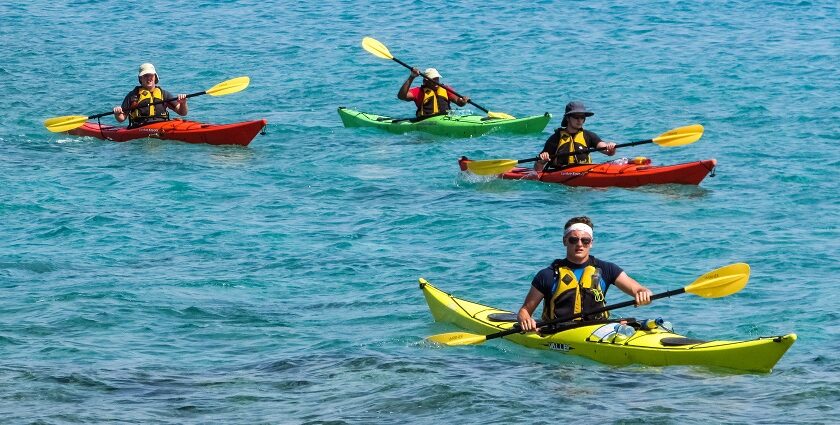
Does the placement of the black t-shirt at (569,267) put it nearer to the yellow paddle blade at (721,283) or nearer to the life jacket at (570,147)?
the yellow paddle blade at (721,283)

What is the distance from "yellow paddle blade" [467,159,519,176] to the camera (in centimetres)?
1728

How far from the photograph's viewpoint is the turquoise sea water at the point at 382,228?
9820 mm

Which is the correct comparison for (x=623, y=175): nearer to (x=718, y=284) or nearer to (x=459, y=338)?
(x=718, y=284)

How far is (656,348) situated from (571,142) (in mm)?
7100

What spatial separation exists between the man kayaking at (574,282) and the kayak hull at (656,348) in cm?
25

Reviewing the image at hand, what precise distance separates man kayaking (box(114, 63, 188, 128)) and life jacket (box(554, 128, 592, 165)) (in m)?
5.88

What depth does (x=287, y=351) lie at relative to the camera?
11125 millimetres

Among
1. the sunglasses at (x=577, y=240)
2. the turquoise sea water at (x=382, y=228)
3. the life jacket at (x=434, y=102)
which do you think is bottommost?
the turquoise sea water at (x=382, y=228)

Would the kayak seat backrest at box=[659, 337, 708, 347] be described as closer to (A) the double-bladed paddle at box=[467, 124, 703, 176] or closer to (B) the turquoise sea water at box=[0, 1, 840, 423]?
(B) the turquoise sea water at box=[0, 1, 840, 423]

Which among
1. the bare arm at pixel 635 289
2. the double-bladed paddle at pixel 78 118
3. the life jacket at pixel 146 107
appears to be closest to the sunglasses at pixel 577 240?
the bare arm at pixel 635 289

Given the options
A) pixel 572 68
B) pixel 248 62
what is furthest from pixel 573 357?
pixel 248 62

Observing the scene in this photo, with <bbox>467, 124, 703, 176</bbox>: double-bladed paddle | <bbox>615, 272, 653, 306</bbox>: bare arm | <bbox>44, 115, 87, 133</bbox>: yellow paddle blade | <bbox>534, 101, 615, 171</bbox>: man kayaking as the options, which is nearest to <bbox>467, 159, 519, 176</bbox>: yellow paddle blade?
<bbox>467, 124, 703, 176</bbox>: double-bladed paddle

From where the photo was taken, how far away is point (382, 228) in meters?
15.7

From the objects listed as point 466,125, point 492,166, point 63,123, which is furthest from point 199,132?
point 492,166
